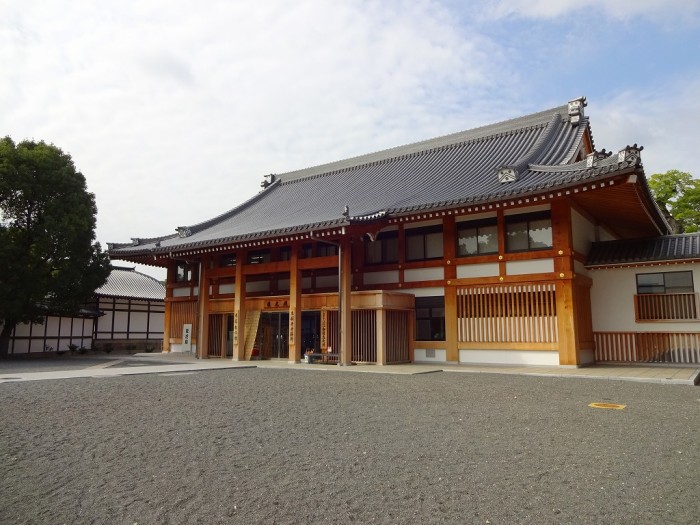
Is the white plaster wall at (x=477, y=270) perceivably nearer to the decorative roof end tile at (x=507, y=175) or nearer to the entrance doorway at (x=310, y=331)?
the decorative roof end tile at (x=507, y=175)

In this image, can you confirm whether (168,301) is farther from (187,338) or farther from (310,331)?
(310,331)

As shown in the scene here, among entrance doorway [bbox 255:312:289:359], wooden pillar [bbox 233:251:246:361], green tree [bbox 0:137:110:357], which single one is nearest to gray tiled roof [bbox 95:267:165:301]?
green tree [bbox 0:137:110:357]

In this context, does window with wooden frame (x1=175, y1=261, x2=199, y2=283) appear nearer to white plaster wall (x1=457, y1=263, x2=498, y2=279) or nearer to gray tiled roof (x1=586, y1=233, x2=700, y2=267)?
white plaster wall (x1=457, y1=263, x2=498, y2=279)

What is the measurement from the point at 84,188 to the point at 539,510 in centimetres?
2444

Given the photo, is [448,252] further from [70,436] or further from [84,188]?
[84,188]

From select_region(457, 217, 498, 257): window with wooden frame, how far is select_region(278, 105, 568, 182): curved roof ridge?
6.83m

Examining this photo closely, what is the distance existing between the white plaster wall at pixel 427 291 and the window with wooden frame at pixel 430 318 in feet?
0.35

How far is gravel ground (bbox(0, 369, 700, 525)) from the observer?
3871 mm

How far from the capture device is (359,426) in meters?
6.58

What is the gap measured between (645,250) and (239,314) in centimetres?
1403

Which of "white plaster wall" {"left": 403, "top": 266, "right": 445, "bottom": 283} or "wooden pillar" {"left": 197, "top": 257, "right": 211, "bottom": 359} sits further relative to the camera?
"wooden pillar" {"left": 197, "top": 257, "right": 211, "bottom": 359}

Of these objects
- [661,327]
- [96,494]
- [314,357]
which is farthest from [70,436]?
[661,327]

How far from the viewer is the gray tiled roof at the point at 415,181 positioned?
15.4 meters

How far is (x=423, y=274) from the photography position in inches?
680
